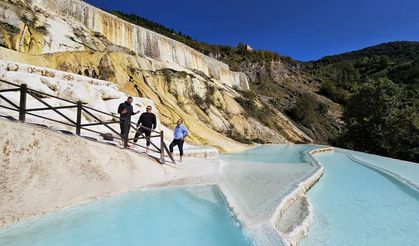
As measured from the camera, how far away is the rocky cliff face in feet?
68.1

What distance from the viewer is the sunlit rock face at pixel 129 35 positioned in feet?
86.5

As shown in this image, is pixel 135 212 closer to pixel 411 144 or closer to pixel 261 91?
pixel 411 144

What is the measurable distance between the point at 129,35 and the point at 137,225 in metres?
27.9

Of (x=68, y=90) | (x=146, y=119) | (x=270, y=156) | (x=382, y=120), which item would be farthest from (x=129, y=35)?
(x=382, y=120)

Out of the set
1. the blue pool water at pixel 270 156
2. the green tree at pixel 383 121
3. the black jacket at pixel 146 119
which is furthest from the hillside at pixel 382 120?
the black jacket at pixel 146 119

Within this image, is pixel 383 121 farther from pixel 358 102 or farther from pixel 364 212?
pixel 364 212

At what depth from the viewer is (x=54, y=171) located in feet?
24.7

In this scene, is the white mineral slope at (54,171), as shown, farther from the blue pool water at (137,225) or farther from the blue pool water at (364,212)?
the blue pool water at (364,212)

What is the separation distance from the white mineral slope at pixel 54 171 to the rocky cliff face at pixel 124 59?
12104 millimetres

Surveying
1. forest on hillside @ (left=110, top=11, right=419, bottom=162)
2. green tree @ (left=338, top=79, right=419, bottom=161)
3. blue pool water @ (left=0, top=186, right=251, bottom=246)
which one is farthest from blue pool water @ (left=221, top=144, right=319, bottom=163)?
blue pool water @ (left=0, top=186, right=251, bottom=246)

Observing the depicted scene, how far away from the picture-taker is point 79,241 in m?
5.48

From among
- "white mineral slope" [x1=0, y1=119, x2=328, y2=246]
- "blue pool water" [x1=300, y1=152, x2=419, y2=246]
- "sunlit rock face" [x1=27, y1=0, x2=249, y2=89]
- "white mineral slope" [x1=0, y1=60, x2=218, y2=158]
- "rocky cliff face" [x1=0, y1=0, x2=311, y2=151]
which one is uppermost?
"sunlit rock face" [x1=27, y1=0, x2=249, y2=89]

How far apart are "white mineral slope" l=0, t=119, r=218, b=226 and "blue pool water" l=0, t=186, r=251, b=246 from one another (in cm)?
38

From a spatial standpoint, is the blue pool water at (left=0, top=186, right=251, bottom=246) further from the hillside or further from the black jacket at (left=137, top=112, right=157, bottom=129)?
the hillside
